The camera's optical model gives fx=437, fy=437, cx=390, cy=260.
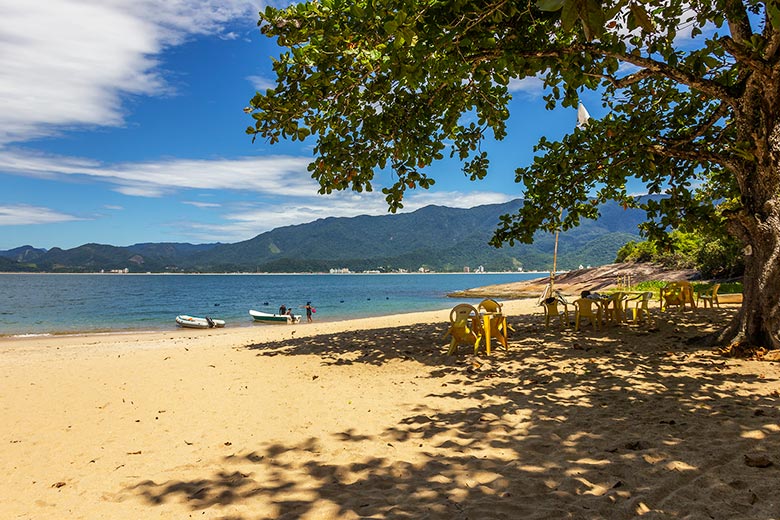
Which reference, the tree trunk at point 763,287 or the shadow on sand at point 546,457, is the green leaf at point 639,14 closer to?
the shadow on sand at point 546,457

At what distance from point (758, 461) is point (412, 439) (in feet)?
10.5

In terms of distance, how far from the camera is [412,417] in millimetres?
5758

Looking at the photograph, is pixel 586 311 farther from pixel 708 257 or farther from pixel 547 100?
pixel 708 257

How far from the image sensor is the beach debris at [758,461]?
377cm

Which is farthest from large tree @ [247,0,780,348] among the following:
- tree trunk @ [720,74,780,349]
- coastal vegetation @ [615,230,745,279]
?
coastal vegetation @ [615,230,745,279]

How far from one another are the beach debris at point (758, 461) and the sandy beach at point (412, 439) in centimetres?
2

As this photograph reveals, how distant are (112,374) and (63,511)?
6.68 m

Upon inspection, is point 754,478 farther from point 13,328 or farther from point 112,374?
point 13,328

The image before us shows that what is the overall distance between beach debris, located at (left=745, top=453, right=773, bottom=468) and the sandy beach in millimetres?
16

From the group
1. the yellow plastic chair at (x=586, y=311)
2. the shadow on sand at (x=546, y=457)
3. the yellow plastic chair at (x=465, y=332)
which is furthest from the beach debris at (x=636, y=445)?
the yellow plastic chair at (x=586, y=311)

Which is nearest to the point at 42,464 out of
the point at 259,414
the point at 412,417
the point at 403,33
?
the point at 259,414

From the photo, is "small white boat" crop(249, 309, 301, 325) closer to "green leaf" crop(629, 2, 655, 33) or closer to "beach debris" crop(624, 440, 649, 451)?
"beach debris" crop(624, 440, 649, 451)

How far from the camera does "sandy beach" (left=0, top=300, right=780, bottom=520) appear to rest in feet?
11.7

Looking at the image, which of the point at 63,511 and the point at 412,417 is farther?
the point at 412,417
